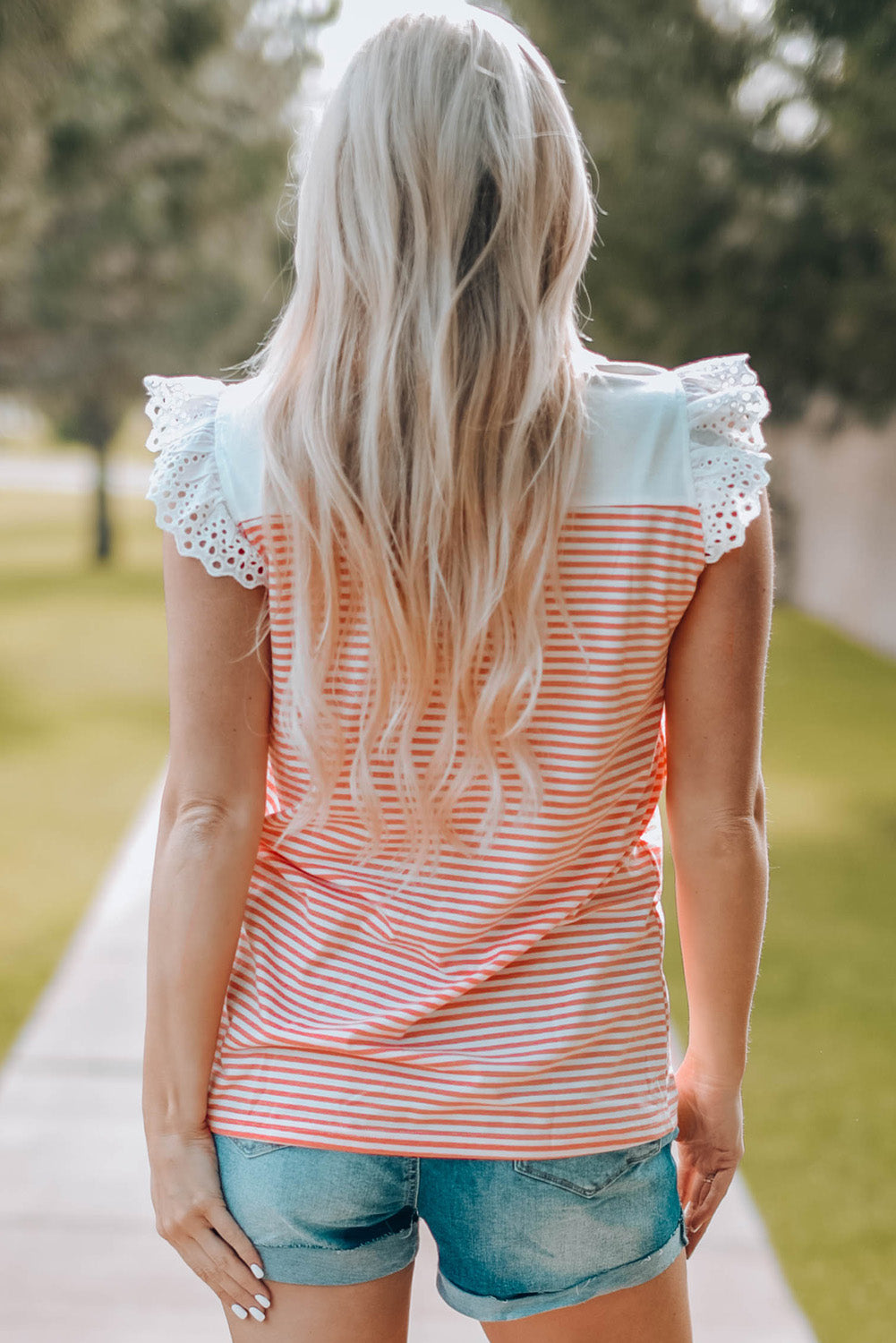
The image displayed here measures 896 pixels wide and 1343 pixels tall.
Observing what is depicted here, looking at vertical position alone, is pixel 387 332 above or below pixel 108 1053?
above

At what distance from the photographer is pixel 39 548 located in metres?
26.6

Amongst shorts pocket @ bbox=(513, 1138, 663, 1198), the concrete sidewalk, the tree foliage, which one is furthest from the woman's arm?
the concrete sidewalk

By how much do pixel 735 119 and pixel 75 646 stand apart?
974 cm

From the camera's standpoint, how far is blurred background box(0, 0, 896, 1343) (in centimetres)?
425

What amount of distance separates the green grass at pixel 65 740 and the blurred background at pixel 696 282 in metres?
0.03

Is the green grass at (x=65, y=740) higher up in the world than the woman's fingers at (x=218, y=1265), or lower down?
lower down

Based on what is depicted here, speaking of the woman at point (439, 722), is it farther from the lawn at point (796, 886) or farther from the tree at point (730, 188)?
→ the tree at point (730, 188)

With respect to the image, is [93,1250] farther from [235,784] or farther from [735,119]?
[735,119]

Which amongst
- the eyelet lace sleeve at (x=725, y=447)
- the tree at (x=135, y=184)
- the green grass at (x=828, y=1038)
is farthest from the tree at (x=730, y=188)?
the eyelet lace sleeve at (x=725, y=447)

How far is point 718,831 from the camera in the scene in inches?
50.9

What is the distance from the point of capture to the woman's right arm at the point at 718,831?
1.22m

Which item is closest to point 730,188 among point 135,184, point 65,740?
point 135,184

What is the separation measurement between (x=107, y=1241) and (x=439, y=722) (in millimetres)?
2321

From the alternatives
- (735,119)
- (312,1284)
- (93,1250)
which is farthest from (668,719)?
(735,119)
